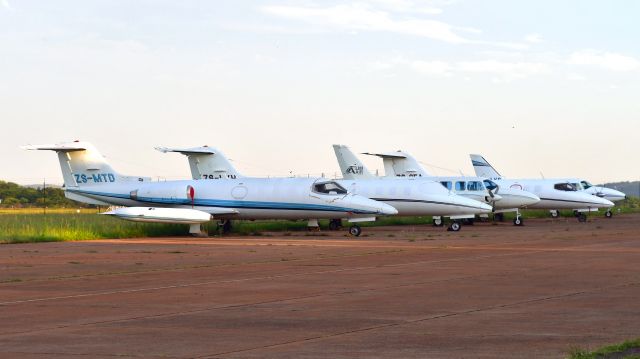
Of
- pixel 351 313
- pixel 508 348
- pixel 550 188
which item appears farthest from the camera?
pixel 550 188

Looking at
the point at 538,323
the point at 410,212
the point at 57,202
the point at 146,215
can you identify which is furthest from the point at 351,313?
the point at 57,202

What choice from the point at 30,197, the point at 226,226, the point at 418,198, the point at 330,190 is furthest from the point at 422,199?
the point at 30,197

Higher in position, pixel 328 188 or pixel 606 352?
pixel 328 188

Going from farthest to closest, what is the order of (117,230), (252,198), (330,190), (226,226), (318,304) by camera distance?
(226,226), (252,198), (330,190), (117,230), (318,304)

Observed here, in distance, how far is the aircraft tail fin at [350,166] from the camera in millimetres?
59594

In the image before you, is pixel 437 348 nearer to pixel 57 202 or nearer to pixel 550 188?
pixel 550 188

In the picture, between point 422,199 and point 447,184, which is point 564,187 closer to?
point 447,184

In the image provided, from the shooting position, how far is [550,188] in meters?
63.0

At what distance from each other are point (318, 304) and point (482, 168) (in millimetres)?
60139

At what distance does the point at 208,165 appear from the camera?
177 ft

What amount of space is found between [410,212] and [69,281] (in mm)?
29823

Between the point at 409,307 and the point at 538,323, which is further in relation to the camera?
the point at 409,307

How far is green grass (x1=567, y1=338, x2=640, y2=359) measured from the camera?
9.96 m

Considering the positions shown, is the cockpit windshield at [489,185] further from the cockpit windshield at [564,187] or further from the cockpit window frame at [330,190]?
the cockpit window frame at [330,190]
